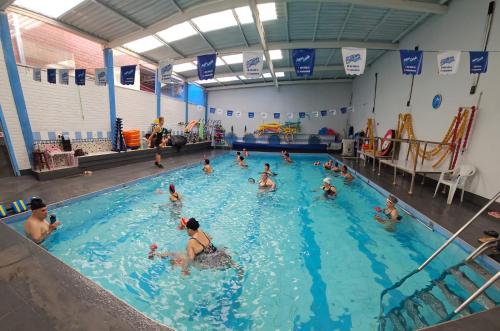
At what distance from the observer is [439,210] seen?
195 inches

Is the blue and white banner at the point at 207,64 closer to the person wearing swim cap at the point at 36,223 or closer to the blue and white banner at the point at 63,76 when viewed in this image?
the blue and white banner at the point at 63,76

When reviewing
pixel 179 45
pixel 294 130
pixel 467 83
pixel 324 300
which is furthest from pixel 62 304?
pixel 294 130

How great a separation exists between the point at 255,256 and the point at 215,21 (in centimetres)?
786

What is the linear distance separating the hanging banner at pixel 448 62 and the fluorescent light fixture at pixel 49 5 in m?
10.2

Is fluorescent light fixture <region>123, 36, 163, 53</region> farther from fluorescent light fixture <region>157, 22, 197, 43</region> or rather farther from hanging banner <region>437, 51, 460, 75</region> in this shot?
hanging banner <region>437, 51, 460, 75</region>

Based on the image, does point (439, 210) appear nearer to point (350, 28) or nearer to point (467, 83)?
point (467, 83)

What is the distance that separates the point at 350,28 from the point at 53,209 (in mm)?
10877

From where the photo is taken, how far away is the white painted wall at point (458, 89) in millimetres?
5203

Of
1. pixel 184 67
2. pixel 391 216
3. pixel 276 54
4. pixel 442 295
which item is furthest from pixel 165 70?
pixel 442 295

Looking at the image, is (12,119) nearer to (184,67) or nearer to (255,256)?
(255,256)

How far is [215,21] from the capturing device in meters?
7.64

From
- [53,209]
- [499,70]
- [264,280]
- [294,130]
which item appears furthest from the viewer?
[294,130]

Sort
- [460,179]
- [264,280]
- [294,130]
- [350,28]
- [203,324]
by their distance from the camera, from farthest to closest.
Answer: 1. [294,130]
2. [350,28]
3. [460,179]
4. [264,280]
5. [203,324]

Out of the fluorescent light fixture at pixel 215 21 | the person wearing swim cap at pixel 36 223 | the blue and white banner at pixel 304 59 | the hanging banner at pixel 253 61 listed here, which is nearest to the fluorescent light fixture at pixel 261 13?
the fluorescent light fixture at pixel 215 21
